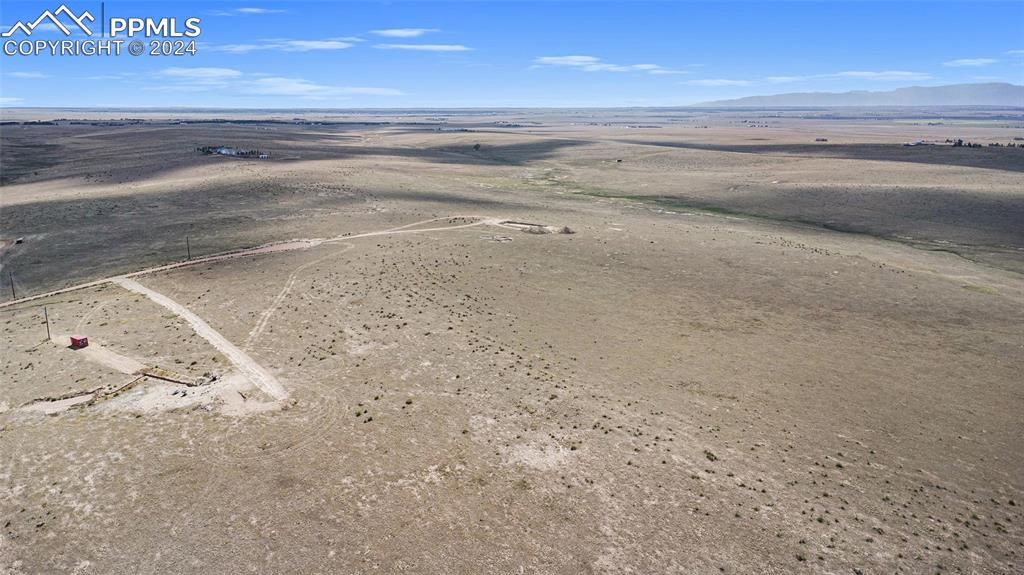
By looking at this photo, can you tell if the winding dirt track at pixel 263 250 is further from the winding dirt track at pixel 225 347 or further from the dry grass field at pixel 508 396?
the winding dirt track at pixel 225 347

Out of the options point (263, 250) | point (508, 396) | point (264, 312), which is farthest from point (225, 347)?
point (263, 250)

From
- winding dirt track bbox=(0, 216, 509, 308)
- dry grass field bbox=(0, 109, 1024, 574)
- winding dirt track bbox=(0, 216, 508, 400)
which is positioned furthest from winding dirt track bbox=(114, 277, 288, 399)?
winding dirt track bbox=(0, 216, 509, 308)

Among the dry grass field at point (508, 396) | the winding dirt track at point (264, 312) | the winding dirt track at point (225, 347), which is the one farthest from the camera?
the winding dirt track at point (264, 312)

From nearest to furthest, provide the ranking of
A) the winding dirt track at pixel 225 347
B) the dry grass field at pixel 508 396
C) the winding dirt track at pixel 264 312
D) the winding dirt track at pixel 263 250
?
the dry grass field at pixel 508 396
the winding dirt track at pixel 225 347
the winding dirt track at pixel 264 312
the winding dirt track at pixel 263 250

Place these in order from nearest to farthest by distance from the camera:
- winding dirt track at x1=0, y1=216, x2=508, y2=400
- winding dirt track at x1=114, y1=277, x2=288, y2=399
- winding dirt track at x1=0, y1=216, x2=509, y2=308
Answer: winding dirt track at x1=114, y1=277, x2=288, y2=399, winding dirt track at x1=0, y1=216, x2=508, y2=400, winding dirt track at x1=0, y1=216, x2=509, y2=308

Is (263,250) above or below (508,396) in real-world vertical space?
above

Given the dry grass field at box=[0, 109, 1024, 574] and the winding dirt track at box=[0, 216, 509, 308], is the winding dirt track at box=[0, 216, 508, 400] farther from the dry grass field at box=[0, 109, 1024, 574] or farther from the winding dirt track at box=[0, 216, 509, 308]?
the dry grass field at box=[0, 109, 1024, 574]

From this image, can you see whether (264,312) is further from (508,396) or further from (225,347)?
(508,396)


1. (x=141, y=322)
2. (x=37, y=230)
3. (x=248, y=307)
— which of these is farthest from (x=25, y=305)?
(x=37, y=230)

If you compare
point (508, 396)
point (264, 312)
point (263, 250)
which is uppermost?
point (263, 250)

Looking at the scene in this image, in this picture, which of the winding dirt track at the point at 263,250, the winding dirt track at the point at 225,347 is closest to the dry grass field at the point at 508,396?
the winding dirt track at the point at 225,347
